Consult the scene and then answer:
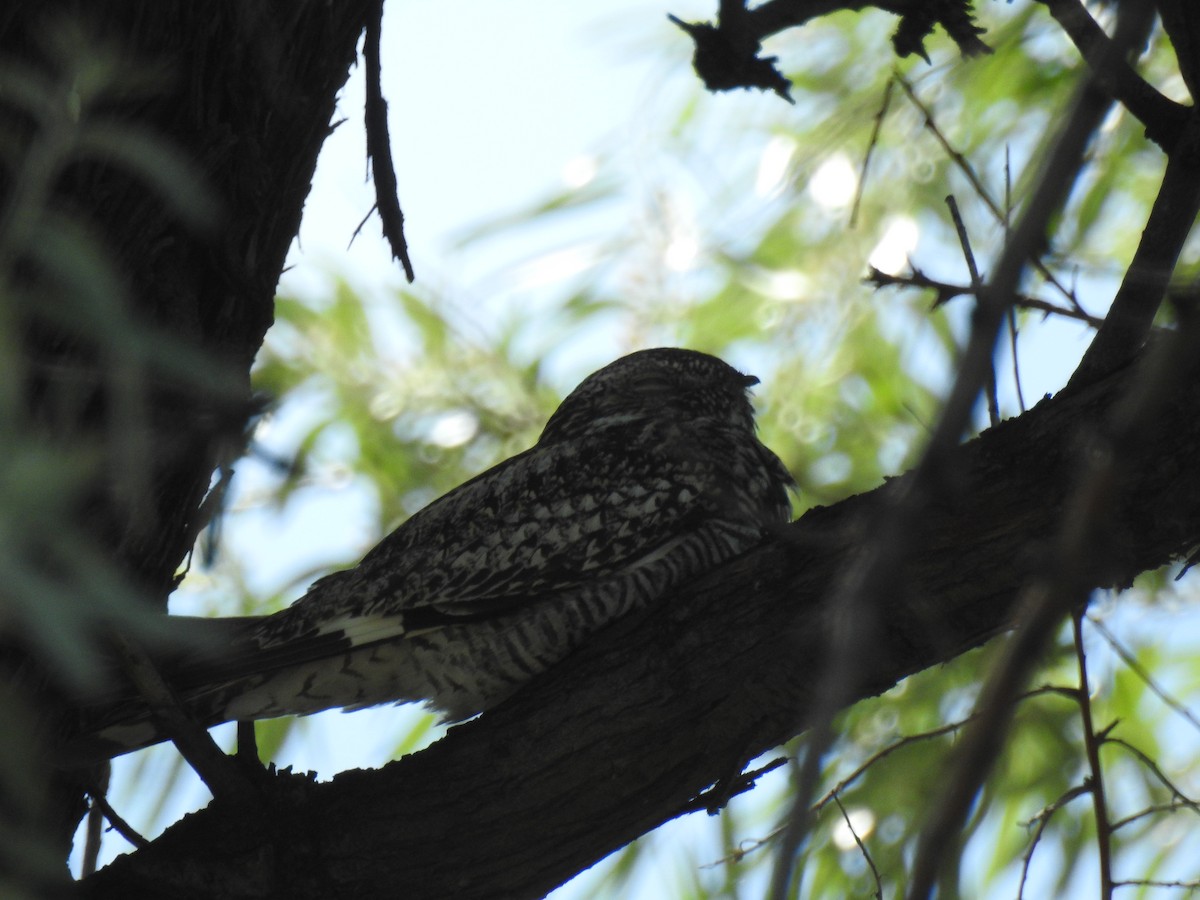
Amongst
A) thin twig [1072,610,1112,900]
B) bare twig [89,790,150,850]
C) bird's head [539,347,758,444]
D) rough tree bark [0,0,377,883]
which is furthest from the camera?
bird's head [539,347,758,444]

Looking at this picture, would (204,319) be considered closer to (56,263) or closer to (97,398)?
(97,398)

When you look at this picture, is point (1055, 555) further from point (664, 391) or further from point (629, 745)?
point (664, 391)

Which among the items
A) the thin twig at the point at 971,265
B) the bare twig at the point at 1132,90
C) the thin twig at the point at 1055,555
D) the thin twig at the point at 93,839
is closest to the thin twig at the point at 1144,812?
the thin twig at the point at 971,265

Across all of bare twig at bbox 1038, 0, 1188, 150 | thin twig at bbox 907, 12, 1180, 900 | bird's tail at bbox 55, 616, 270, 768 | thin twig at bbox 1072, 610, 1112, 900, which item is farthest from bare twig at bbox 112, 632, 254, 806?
bare twig at bbox 1038, 0, 1188, 150

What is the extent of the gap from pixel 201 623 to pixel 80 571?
93 centimetres

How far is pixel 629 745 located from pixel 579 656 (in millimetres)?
196

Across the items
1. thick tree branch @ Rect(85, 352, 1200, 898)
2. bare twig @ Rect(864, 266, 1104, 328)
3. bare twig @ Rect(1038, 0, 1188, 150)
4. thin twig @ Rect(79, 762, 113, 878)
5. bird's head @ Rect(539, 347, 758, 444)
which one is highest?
bird's head @ Rect(539, 347, 758, 444)

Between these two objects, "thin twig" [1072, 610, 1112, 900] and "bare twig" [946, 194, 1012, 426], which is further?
"bare twig" [946, 194, 1012, 426]

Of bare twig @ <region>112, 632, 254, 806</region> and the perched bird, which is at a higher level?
the perched bird

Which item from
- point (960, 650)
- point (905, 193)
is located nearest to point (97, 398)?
point (960, 650)

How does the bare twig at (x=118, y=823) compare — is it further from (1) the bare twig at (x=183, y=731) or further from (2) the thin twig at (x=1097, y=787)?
(2) the thin twig at (x=1097, y=787)

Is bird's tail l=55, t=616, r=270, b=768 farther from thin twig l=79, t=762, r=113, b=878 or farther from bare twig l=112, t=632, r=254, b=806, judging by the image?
thin twig l=79, t=762, r=113, b=878

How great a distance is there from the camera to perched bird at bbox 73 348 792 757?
2.07 metres

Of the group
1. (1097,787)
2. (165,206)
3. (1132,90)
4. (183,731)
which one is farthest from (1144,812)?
(165,206)
